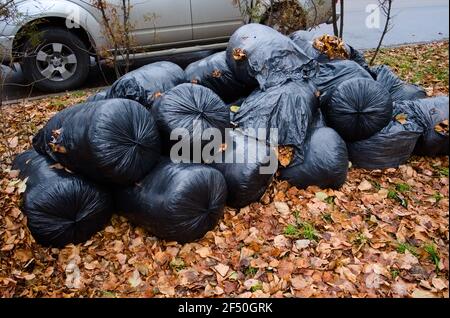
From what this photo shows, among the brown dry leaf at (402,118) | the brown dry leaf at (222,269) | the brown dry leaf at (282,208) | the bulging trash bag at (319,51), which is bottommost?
the brown dry leaf at (222,269)

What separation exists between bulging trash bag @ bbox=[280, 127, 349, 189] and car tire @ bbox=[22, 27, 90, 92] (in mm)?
3166

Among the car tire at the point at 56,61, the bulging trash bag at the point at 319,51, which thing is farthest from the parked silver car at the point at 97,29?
the bulging trash bag at the point at 319,51

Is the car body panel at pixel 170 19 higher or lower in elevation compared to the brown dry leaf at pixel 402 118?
higher

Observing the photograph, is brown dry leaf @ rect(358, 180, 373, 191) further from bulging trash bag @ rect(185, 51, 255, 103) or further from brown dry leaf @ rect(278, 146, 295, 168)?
bulging trash bag @ rect(185, 51, 255, 103)

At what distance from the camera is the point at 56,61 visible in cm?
521

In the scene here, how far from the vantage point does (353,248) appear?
8.98 feet

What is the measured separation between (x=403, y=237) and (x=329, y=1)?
176 inches

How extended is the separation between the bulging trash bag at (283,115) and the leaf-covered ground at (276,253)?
15.8 inches

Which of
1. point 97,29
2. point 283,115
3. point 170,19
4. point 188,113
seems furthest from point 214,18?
point 188,113

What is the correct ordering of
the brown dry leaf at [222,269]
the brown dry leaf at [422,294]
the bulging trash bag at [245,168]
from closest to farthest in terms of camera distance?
the brown dry leaf at [422,294] < the brown dry leaf at [222,269] < the bulging trash bag at [245,168]

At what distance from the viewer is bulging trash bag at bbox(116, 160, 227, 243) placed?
2623mm

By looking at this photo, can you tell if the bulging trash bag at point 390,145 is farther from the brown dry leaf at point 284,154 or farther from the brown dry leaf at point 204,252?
the brown dry leaf at point 204,252

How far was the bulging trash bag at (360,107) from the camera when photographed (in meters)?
3.31

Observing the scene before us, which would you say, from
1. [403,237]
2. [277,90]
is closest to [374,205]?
[403,237]
